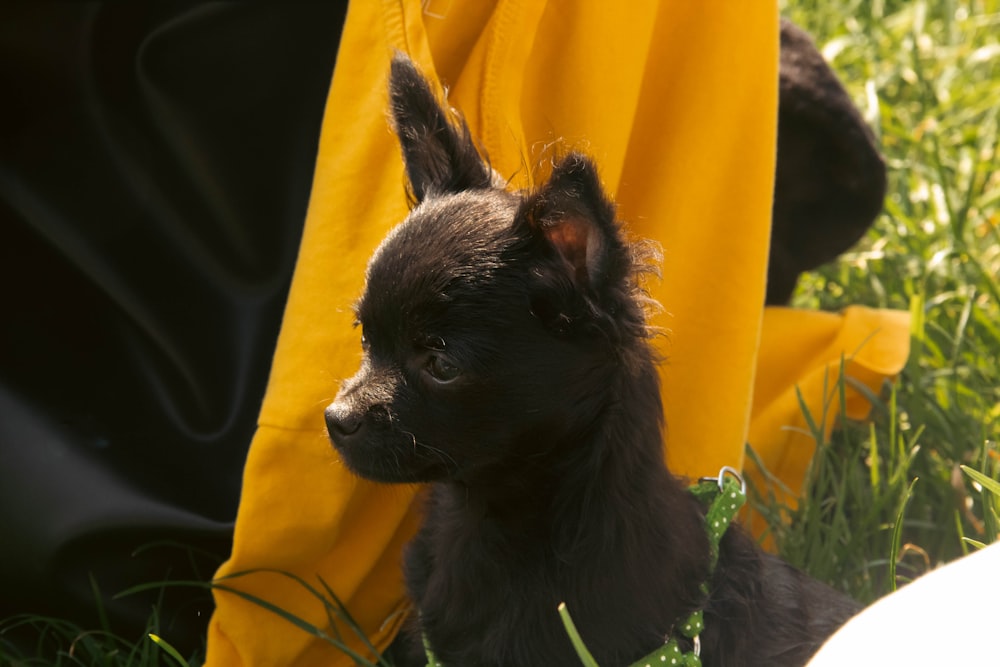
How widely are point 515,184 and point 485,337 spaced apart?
0.64 meters

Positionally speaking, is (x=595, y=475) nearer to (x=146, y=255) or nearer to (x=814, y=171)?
(x=146, y=255)

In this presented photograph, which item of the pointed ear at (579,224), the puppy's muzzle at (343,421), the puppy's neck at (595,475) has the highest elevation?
the pointed ear at (579,224)

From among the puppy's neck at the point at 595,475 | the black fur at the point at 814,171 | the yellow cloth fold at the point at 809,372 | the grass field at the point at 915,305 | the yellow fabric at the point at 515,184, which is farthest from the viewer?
the black fur at the point at 814,171

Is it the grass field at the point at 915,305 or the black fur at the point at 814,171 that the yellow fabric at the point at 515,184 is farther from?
the black fur at the point at 814,171

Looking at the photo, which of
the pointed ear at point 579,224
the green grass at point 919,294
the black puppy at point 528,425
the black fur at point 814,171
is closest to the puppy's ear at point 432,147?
the black puppy at point 528,425

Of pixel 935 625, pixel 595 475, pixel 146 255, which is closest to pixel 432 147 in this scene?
pixel 595 475

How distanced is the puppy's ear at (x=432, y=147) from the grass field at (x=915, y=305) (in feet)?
3.39

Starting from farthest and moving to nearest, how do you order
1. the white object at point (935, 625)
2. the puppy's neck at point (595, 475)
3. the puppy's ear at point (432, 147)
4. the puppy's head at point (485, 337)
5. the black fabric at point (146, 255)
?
the black fabric at point (146, 255) → the puppy's ear at point (432, 147) → the puppy's neck at point (595, 475) → the puppy's head at point (485, 337) → the white object at point (935, 625)

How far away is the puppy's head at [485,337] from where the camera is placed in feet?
6.15

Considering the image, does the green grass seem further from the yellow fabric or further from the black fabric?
the black fabric

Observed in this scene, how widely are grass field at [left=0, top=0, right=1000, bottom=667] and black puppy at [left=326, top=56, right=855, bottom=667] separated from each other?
0.48 metres

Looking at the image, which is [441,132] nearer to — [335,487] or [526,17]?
[526,17]

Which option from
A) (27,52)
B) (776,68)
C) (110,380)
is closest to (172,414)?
(110,380)

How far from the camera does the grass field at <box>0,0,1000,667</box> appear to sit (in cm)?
278
